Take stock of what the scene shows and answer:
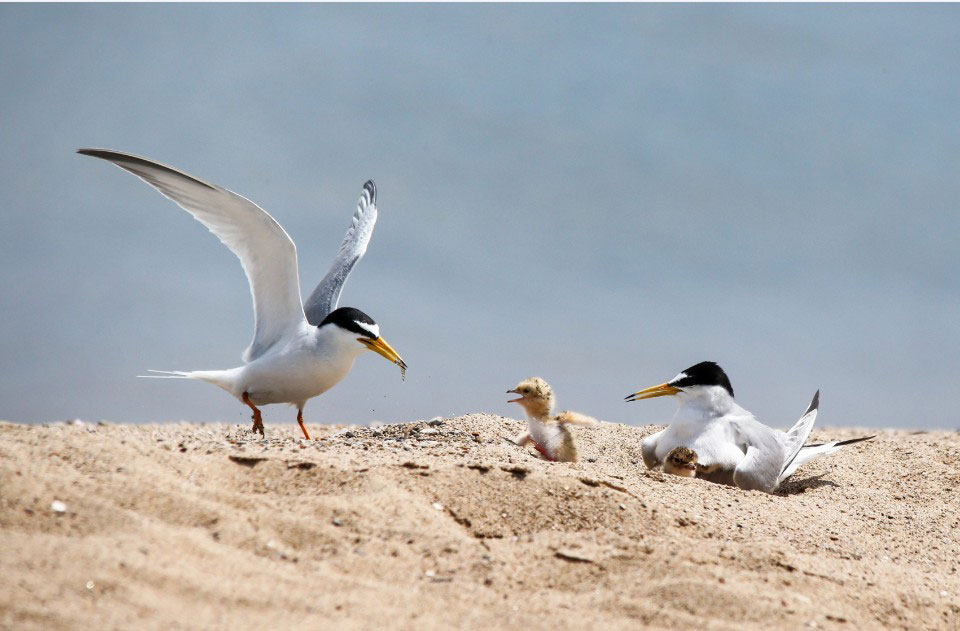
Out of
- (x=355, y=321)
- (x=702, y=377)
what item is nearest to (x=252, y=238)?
(x=355, y=321)

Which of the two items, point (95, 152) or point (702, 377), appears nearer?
point (95, 152)

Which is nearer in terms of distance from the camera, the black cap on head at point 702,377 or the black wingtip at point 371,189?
the black cap on head at point 702,377

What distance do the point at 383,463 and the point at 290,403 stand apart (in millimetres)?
3046

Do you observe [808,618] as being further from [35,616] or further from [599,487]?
[35,616]

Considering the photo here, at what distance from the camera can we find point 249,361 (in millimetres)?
7203

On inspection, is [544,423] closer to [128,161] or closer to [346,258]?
[346,258]

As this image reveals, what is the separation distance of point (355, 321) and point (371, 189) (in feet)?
9.63

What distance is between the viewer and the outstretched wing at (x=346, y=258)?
307 inches

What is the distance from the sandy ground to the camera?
303 cm

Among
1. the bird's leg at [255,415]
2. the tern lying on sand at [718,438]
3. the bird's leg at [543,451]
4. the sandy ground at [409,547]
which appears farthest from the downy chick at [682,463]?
the bird's leg at [255,415]

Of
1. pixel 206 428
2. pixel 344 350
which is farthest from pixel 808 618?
pixel 206 428

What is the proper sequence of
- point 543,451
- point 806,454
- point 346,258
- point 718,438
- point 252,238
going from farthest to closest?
point 346,258
point 806,454
point 252,238
point 718,438
point 543,451

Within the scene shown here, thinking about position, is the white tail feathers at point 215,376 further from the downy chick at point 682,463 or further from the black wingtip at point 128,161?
the downy chick at point 682,463

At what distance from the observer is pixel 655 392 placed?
21.4ft
